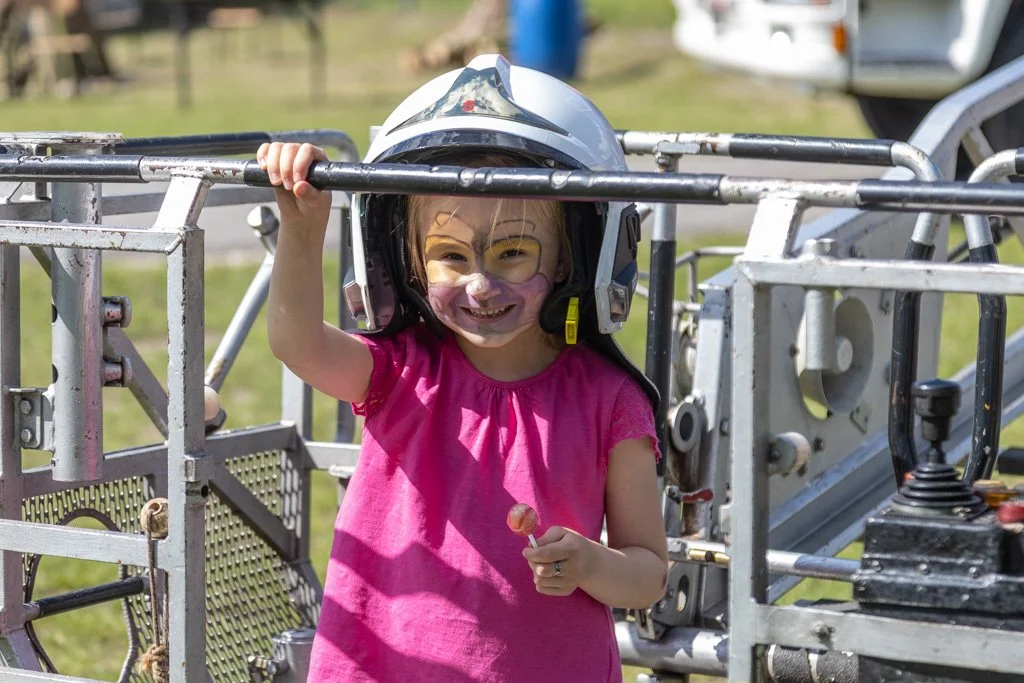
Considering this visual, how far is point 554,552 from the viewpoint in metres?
2.35

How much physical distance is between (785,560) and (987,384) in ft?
1.56

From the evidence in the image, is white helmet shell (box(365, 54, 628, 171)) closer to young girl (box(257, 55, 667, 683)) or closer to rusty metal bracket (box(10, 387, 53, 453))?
young girl (box(257, 55, 667, 683))

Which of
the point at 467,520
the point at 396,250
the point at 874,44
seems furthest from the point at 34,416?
the point at 874,44

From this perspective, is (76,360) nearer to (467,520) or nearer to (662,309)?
(467,520)

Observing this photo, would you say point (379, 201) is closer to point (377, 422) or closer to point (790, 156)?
point (377, 422)

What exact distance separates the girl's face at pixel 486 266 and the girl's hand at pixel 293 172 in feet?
0.87

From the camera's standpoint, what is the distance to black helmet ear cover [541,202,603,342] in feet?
8.68

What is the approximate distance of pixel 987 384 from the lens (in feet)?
9.50

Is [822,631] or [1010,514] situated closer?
[822,631]

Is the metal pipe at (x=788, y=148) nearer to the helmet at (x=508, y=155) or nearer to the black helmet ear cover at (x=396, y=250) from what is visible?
the helmet at (x=508, y=155)

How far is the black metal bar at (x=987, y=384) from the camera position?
281 centimetres

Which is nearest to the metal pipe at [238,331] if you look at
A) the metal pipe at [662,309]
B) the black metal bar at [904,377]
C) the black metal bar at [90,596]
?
the black metal bar at [90,596]

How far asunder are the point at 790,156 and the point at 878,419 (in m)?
1.09

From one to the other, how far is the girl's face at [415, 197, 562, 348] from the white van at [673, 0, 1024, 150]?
5188 millimetres
